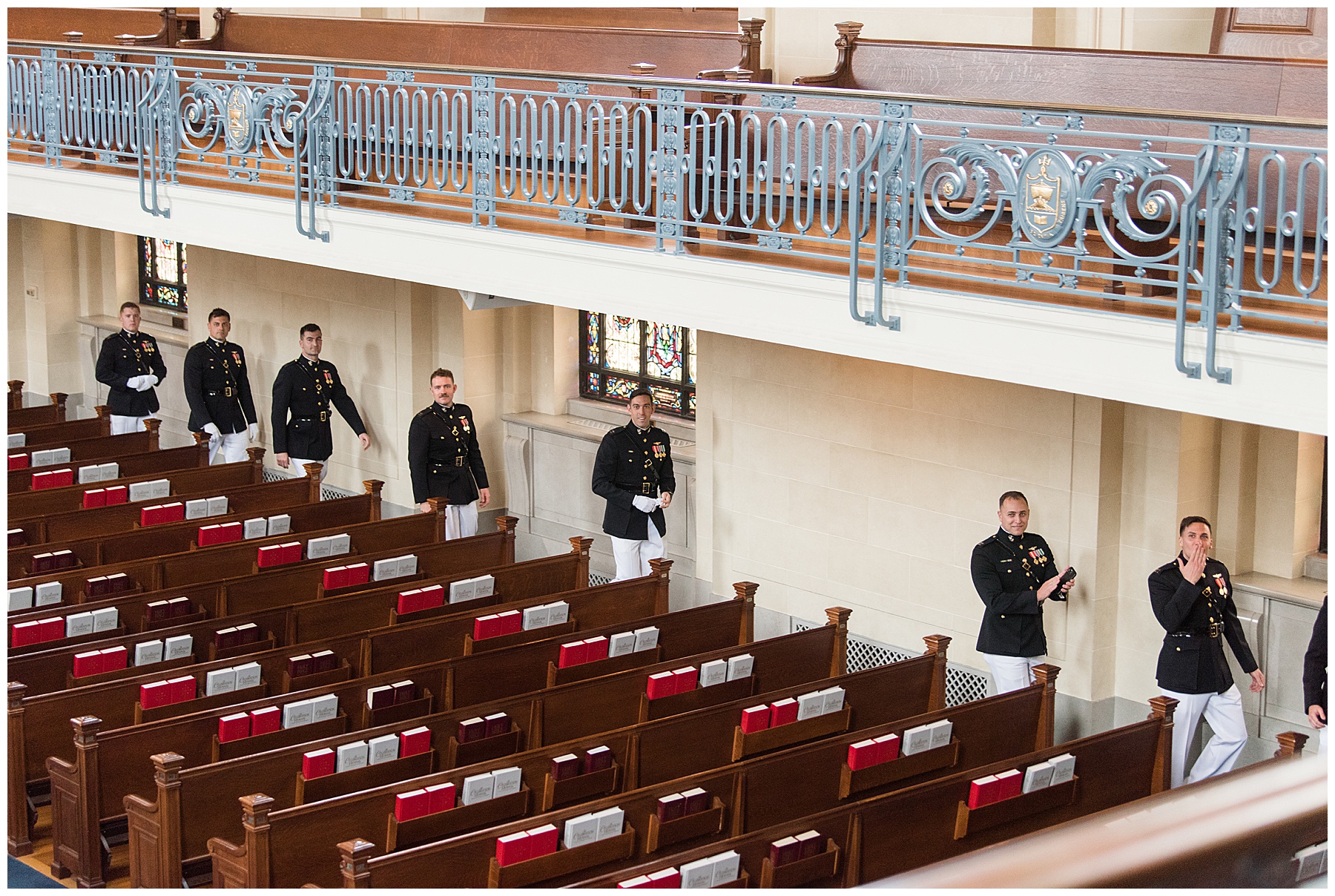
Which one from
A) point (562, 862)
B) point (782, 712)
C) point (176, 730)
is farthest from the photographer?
point (782, 712)

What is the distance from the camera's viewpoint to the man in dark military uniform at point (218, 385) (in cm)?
1240

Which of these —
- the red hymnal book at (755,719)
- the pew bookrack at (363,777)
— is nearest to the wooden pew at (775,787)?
the red hymnal book at (755,719)

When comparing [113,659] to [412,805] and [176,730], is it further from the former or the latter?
[412,805]

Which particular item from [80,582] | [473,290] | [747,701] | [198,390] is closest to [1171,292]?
[747,701]

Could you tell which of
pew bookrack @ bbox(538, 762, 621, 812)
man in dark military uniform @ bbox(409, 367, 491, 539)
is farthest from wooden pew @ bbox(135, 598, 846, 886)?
man in dark military uniform @ bbox(409, 367, 491, 539)

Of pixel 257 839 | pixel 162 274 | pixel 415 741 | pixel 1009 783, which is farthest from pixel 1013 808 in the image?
pixel 162 274

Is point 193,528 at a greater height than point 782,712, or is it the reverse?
point 193,528

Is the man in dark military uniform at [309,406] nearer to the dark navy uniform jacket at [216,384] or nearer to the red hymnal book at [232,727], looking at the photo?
the dark navy uniform jacket at [216,384]

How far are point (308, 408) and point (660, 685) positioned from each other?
5.28 metres

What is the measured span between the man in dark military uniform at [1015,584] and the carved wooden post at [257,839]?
3895 millimetres

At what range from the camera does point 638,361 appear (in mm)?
12094

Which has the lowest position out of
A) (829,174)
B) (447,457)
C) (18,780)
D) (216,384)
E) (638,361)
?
(18,780)

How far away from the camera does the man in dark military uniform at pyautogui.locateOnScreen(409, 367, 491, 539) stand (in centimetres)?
1075

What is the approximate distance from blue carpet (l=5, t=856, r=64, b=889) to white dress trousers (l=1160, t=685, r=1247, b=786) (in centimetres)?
527
